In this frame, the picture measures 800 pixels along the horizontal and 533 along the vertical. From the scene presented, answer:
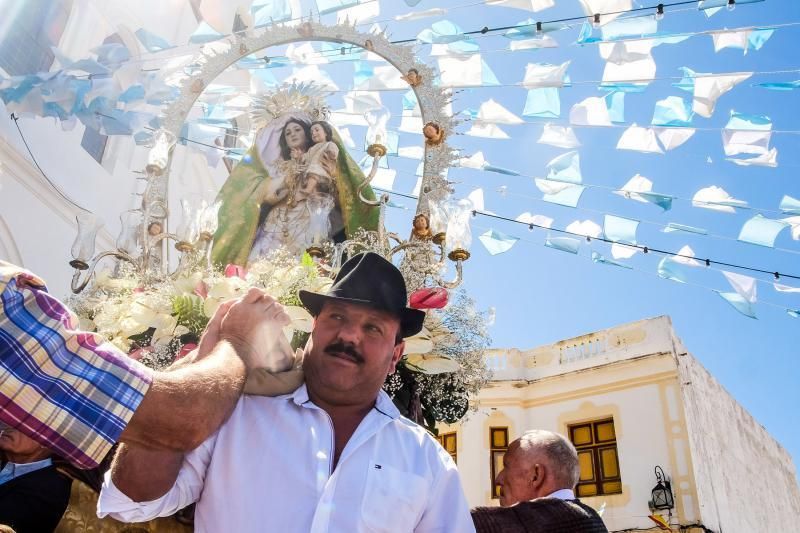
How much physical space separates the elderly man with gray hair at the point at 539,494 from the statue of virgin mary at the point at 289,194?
5.20ft

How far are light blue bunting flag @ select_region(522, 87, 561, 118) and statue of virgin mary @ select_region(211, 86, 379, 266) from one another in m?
1.92

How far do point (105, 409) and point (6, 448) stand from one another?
124 centimetres

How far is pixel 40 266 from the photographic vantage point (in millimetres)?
7996

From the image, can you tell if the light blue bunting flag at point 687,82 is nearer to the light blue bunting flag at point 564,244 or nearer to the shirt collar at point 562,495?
the light blue bunting flag at point 564,244

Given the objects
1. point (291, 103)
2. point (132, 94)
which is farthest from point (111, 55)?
point (291, 103)

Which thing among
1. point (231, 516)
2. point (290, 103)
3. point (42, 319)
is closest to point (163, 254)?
point (290, 103)

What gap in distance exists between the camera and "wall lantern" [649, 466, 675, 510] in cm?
1059

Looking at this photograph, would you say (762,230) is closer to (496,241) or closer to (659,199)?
(659,199)

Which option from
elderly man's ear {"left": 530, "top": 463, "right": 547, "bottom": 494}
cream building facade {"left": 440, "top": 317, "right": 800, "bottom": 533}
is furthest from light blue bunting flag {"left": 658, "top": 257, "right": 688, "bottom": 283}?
cream building facade {"left": 440, "top": 317, "right": 800, "bottom": 533}

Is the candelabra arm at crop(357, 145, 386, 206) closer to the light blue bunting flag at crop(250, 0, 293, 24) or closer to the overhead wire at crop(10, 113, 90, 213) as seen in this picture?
the light blue bunting flag at crop(250, 0, 293, 24)

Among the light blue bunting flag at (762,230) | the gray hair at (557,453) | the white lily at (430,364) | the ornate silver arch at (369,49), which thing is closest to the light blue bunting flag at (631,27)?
the ornate silver arch at (369,49)

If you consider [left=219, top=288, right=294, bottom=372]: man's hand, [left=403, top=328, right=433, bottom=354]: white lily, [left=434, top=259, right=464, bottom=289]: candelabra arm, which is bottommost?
[left=219, top=288, right=294, bottom=372]: man's hand

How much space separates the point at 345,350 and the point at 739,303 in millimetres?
4356

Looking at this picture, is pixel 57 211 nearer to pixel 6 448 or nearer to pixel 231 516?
pixel 6 448
